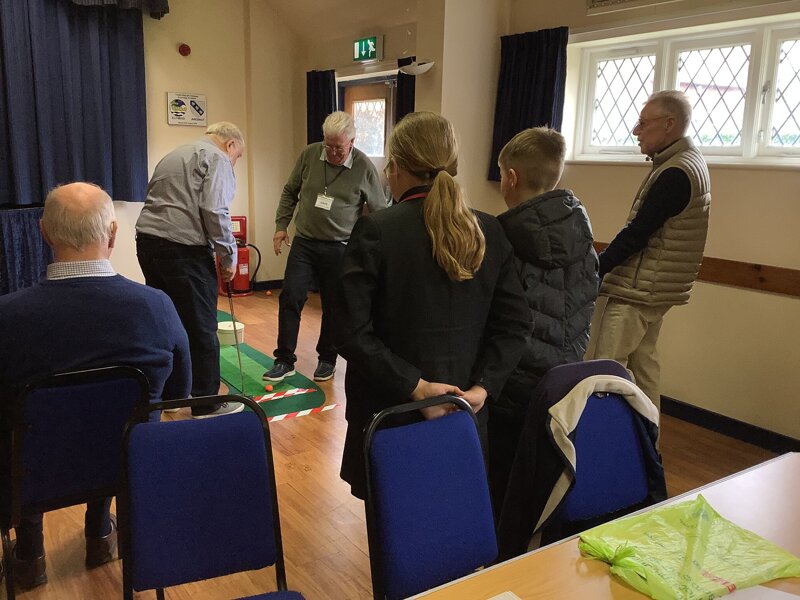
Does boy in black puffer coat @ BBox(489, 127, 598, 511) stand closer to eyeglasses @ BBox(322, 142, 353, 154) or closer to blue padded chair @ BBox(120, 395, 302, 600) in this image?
blue padded chair @ BBox(120, 395, 302, 600)

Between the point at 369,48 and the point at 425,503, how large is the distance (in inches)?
195

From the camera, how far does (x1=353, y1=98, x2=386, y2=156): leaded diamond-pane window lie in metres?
5.99

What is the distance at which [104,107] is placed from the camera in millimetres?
5328

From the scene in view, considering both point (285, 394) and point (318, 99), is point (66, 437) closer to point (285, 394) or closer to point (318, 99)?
point (285, 394)

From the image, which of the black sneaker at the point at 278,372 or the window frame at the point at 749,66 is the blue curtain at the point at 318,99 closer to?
the window frame at the point at 749,66

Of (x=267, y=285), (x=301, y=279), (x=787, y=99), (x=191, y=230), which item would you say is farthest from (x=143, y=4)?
(x=787, y=99)

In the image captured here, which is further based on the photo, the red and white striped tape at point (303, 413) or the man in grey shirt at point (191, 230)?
the red and white striped tape at point (303, 413)

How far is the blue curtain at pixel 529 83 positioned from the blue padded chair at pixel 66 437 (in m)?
3.25

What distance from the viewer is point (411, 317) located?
156 cm

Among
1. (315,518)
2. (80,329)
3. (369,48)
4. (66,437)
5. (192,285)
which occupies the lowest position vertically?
(315,518)

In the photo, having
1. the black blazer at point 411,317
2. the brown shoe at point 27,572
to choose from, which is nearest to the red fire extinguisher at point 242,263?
the brown shoe at point 27,572

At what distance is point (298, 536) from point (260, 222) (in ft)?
15.1

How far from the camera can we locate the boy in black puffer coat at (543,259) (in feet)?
5.99

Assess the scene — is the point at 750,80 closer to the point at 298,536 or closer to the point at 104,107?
the point at 298,536
